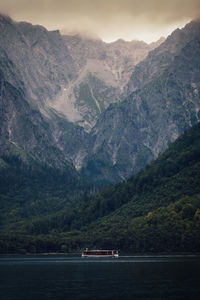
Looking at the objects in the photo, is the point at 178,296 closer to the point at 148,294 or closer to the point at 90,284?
the point at 148,294

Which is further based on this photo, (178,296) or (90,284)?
(90,284)

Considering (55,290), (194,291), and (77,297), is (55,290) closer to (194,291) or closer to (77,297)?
(77,297)

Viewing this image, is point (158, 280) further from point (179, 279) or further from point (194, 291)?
point (194, 291)

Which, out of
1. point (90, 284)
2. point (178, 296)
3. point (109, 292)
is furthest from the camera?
point (90, 284)

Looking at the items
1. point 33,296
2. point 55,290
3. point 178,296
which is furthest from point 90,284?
point 178,296

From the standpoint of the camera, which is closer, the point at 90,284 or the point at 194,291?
the point at 194,291

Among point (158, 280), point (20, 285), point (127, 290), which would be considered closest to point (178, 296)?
point (127, 290)

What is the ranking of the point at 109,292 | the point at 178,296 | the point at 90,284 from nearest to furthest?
1. the point at 178,296
2. the point at 109,292
3. the point at 90,284
